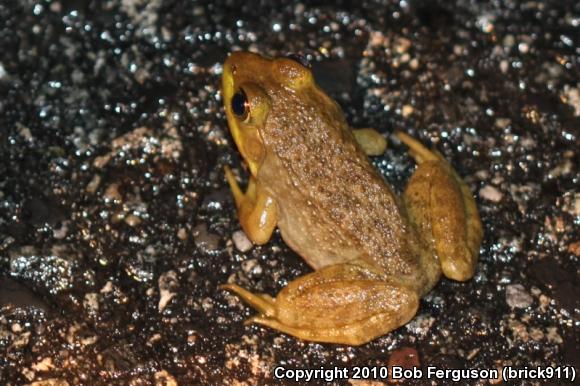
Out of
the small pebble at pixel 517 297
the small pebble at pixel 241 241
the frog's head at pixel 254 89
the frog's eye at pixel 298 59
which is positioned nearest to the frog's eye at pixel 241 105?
the frog's head at pixel 254 89

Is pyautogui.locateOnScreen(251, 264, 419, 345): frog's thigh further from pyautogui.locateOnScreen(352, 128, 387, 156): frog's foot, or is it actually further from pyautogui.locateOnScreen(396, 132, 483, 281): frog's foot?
pyautogui.locateOnScreen(352, 128, 387, 156): frog's foot

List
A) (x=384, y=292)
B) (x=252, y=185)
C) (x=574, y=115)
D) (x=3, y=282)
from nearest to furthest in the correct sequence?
1. (x=384, y=292)
2. (x=3, y=282)
3. (x=252, y=185)
4. (x=574, y=115)

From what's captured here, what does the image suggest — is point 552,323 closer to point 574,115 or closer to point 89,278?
point 574,115

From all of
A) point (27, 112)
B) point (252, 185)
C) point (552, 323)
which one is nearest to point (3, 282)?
point (27, 112)

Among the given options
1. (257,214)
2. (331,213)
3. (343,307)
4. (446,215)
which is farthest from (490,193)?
(257,214)

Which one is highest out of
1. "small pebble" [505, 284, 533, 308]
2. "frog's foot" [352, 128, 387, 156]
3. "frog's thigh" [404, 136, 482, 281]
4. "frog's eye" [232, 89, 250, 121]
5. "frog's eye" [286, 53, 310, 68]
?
"frog's eye" [286, 53, 310, 68]

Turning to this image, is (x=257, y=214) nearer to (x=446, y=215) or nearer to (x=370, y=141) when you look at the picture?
(x=370, y=141)

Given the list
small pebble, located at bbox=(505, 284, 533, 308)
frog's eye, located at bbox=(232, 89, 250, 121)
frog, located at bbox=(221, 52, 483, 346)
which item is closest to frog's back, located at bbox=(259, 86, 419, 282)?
frog, located at bbox=(221, 52, 483, 346)
